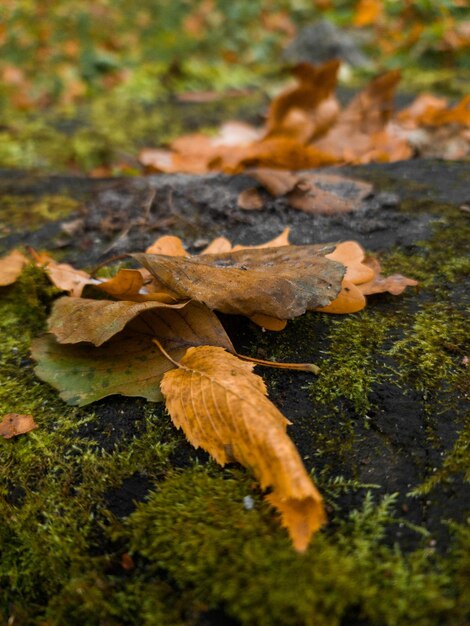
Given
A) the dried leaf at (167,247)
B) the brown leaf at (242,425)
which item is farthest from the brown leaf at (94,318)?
the dried leaf at (167,247)

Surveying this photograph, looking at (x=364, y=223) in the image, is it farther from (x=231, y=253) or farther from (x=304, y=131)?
(x=304, y=131)

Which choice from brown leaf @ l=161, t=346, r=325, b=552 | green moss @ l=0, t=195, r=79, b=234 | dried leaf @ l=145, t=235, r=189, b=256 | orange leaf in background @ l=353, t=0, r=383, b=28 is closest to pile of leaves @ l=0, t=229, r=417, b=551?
brown leaf @ l=161, t=346, r=325, b=552

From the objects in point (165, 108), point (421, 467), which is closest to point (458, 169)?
point (421, 467)

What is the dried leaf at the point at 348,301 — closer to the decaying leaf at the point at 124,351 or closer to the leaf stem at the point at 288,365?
the leaf stem at the point at 288,365

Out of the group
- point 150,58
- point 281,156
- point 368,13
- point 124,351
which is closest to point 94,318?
point 124,351

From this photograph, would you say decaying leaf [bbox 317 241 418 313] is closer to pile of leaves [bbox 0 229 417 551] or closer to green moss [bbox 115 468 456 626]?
pile of leaves [bbox 0 229 417 551]

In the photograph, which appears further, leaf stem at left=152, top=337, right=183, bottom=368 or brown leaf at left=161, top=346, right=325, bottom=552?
leaf stem at left=152, top=337, right=183, bottom=368
